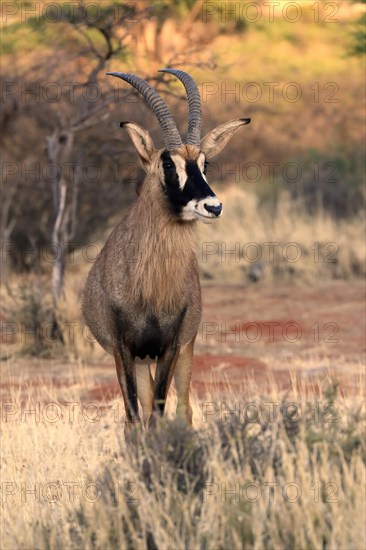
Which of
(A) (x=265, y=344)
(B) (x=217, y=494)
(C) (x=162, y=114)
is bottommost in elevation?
(A) (x=265, y=344)

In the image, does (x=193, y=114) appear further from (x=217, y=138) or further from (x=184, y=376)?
(x=184, y=376)

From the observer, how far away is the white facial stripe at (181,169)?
24.0 feet

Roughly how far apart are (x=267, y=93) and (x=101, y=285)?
39581 millimetres

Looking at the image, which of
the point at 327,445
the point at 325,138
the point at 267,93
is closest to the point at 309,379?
the point at 327,445

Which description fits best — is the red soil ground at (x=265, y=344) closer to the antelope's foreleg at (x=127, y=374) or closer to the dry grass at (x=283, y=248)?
the dry grass at (x=283, y=248)

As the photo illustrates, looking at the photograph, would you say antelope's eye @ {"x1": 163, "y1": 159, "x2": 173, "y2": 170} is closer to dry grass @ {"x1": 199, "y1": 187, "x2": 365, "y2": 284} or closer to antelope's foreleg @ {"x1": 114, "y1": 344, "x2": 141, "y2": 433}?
antelope's foreleg @ {"x1": 114, "y1": 344, "x2": 141, "y2": 433}

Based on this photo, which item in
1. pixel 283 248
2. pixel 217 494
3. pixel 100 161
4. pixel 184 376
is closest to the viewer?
pixel 217 494

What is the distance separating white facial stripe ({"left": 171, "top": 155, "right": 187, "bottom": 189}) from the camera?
732 centimetres

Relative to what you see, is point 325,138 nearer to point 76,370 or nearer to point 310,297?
point 310,297

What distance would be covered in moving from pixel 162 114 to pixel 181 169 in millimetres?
528

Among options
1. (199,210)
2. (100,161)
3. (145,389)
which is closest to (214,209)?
(199,210)

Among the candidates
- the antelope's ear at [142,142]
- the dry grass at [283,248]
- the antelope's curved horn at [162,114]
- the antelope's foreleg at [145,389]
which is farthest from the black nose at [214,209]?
the dry grass at [283,248]

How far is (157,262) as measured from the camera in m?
7.57

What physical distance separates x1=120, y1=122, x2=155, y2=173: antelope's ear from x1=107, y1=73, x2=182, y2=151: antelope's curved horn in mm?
138
